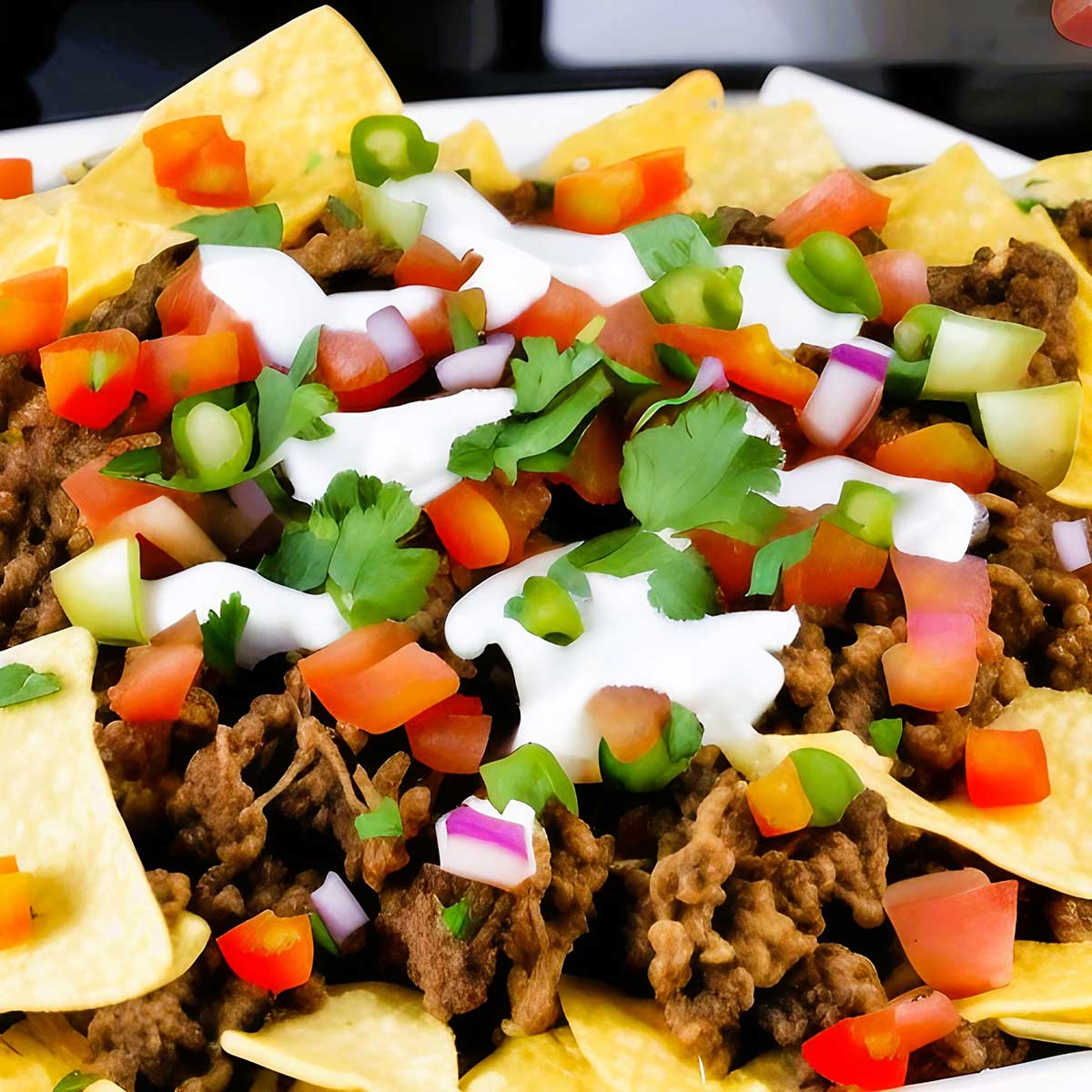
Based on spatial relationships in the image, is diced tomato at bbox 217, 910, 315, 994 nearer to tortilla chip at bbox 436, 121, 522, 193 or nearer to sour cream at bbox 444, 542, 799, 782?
sour cream at bbox 444, 542, 799, 782

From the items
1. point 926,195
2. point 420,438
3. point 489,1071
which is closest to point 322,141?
point 420,438

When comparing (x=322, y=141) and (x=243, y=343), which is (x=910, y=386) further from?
(x=322, y=141)

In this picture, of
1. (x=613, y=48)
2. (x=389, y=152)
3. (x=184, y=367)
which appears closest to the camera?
(x=184, y=367)

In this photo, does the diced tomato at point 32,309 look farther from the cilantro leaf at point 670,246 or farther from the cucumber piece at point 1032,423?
the cucumber piece at point 1032,423

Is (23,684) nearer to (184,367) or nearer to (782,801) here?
(184,367)

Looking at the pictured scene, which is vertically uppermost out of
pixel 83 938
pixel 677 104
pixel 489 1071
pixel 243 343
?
pixel 677 104

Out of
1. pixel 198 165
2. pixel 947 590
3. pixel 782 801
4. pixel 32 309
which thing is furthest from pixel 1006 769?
pixel 198 165
